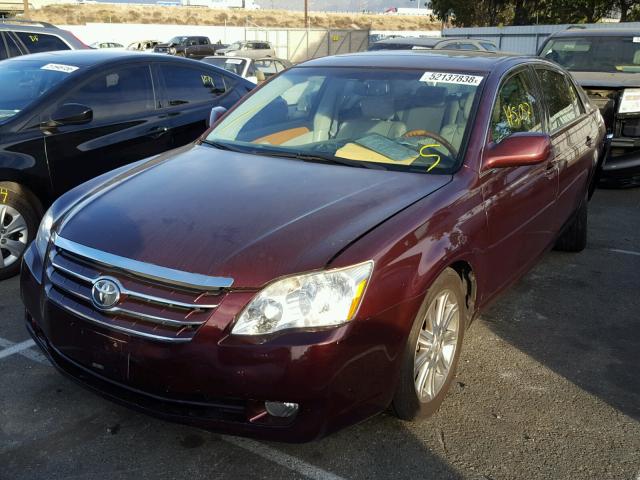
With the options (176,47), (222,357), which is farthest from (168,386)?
(176,47)

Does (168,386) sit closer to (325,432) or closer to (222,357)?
(222,357)

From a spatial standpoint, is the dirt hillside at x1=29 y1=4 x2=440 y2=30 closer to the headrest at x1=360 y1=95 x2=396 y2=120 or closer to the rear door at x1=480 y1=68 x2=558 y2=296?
Result: the headrest at x1=360 y1=95 x2=396 y2=120

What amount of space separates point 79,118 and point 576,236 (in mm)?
4076

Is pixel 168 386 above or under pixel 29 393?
above

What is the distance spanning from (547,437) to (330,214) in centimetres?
143

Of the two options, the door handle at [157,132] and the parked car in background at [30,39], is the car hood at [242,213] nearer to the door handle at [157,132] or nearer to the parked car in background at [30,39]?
the door handle at [157,132]

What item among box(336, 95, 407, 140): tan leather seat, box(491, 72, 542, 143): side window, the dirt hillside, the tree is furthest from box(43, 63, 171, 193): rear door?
the dirt hillside

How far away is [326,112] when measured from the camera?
4.10m

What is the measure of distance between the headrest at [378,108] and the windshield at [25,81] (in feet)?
9.01

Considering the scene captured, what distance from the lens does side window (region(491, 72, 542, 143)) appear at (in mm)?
3798

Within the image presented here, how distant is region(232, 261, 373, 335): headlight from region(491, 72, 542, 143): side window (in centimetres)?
161

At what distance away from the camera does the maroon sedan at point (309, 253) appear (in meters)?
2.50

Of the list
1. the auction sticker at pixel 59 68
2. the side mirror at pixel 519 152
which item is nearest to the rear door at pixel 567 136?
the side mirror at pixel 519 152

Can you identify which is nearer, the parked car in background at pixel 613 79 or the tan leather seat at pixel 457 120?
the tan leather seat at pixel 457 120
